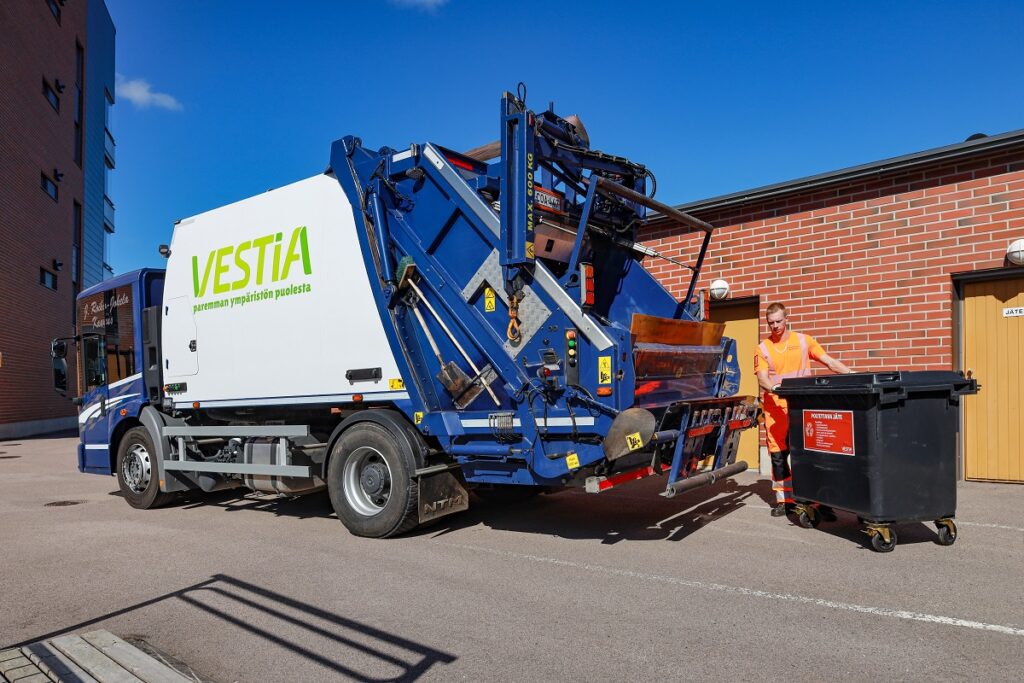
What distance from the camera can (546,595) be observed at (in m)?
4.21

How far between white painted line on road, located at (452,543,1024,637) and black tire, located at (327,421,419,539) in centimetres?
82

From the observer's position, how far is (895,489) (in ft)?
16.1

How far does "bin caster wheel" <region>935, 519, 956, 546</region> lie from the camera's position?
5.08m

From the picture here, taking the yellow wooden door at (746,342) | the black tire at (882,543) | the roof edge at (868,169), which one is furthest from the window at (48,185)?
the black tire at (882,543)

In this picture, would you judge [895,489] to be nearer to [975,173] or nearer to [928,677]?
[928,677]

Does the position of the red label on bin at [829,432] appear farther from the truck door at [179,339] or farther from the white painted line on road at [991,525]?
the truck door at [179,339]

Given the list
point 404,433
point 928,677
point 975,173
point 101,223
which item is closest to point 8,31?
point 101,223

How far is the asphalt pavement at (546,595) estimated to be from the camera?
10.6 ft

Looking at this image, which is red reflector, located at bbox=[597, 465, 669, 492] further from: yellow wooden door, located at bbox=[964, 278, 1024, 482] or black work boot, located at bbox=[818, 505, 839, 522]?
yellow wooden door, located at bbox=[964, 278, 1024, 482]

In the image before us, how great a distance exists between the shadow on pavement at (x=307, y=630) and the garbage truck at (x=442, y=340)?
1.47 meters

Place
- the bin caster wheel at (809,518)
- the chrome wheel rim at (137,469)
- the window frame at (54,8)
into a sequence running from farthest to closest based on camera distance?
the window frame at (54,8) → the chrome wheel rim at (137,469) → the bin caster wheel at (809,518)

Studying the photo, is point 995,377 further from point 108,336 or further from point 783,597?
point 108,336

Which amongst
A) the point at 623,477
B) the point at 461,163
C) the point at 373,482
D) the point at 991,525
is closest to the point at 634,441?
the point at 623,477

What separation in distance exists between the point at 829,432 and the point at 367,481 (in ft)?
11.8
